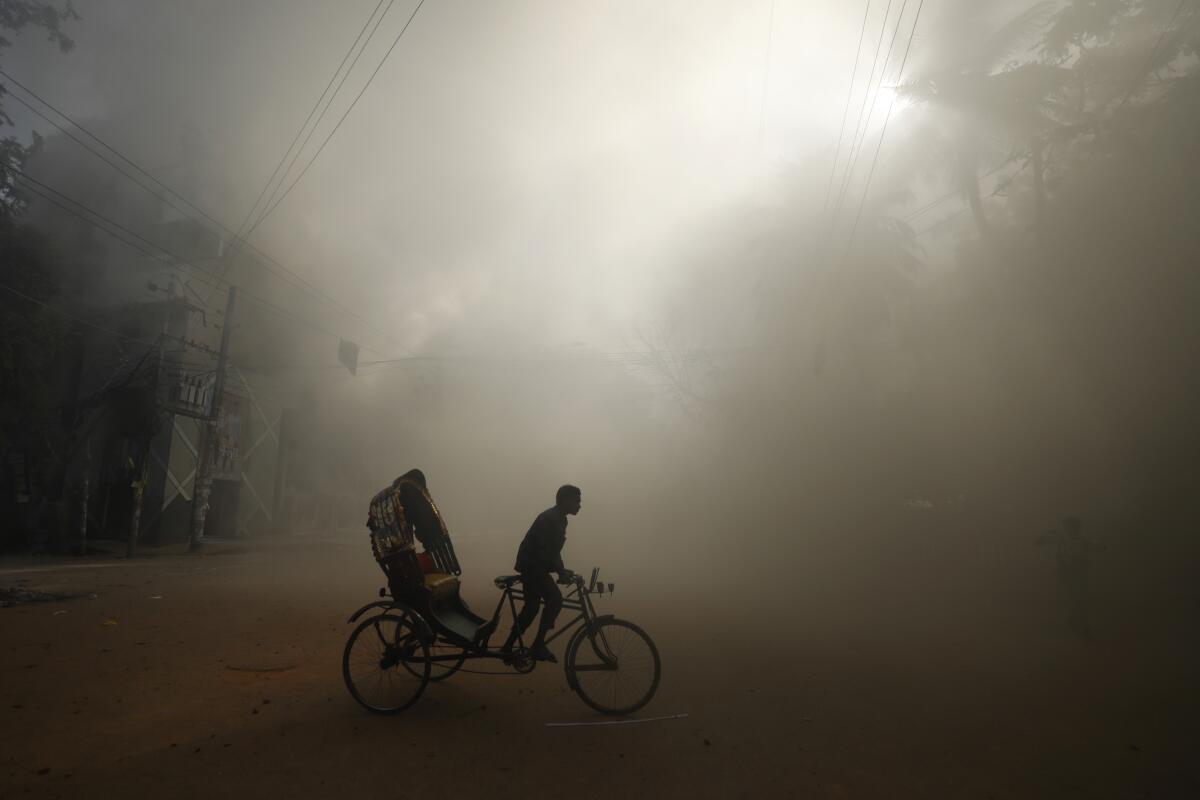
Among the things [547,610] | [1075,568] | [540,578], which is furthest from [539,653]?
[1075,568]

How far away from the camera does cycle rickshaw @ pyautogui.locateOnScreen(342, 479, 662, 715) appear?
179 inches

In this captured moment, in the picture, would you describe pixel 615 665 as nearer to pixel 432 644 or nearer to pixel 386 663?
pixel 432 644

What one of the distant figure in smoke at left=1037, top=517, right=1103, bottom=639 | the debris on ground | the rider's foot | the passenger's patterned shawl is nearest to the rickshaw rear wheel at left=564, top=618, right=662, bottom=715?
the rider's foot

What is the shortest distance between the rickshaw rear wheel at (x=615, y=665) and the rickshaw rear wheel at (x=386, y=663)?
1198mm

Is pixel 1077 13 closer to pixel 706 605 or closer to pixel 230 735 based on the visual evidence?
pixel 706 605

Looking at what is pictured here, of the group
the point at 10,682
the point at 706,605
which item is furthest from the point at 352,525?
the point at 10,682

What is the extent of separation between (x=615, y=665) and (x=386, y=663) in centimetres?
177

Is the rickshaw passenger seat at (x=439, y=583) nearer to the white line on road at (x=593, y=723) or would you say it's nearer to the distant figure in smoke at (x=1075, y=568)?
the white line on road at (x=593, y=723)

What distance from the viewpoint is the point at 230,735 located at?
4.02 metres

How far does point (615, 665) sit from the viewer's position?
4648mm

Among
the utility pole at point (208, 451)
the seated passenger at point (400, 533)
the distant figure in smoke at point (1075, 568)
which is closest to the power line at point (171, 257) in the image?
the utility pole at point (208, 451)

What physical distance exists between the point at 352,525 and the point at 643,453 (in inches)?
651

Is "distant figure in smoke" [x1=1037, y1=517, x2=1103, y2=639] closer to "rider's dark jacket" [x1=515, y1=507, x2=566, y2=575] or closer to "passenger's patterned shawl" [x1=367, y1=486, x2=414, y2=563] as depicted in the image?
"rider's dark jacket" [x1=515, y1=507, x2=566, y2=575]

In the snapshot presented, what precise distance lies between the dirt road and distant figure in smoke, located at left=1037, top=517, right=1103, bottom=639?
1.47ft
